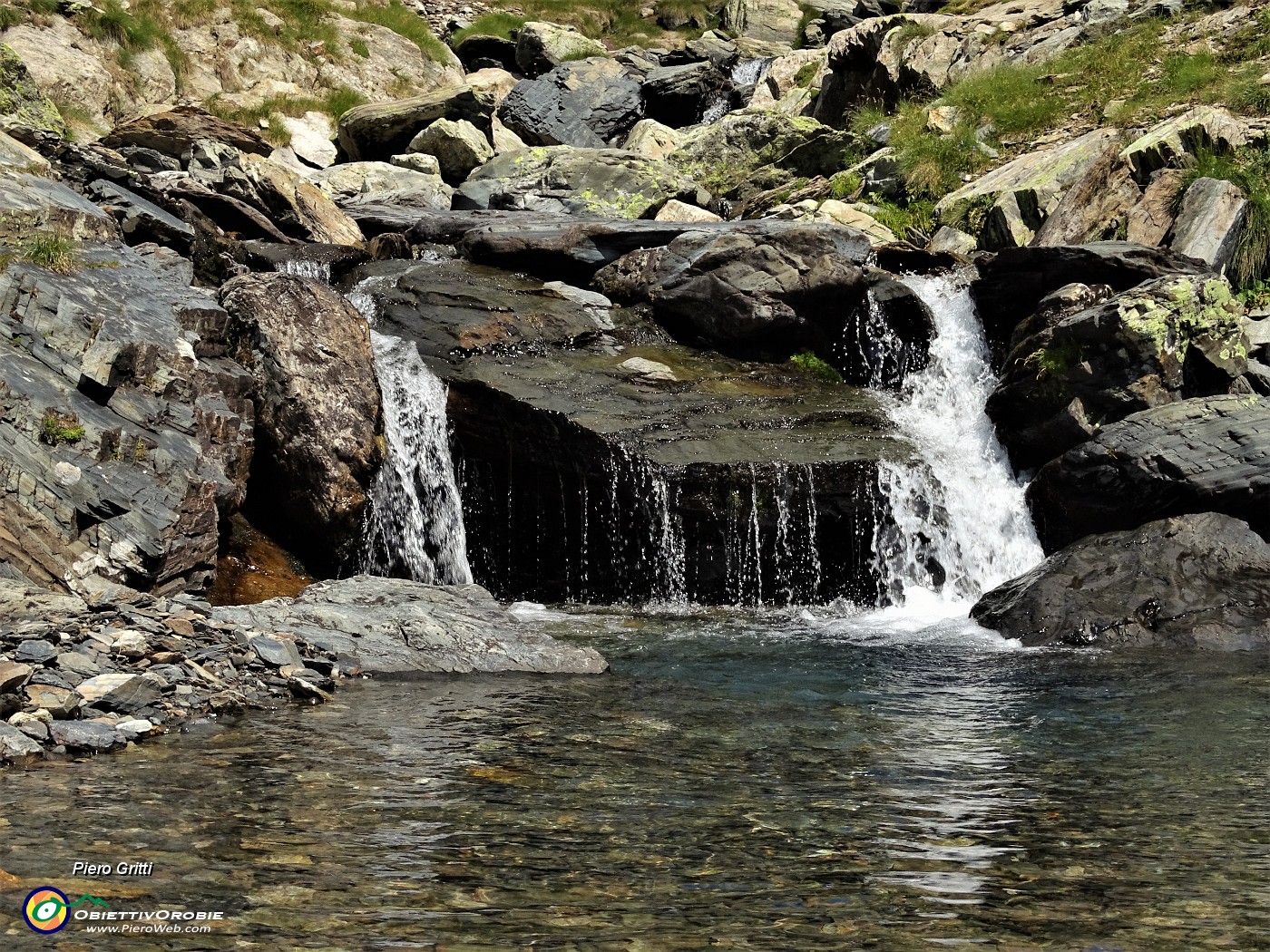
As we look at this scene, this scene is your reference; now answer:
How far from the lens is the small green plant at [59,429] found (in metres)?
10.2

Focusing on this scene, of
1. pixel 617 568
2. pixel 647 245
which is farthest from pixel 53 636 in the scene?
pixel 647 245

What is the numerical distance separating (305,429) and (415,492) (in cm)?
175

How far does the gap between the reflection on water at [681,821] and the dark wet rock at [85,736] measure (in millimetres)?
150

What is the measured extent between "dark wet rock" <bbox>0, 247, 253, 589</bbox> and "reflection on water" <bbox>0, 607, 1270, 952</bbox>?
11.7 feet

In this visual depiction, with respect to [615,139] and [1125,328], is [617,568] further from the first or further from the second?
[615,139]

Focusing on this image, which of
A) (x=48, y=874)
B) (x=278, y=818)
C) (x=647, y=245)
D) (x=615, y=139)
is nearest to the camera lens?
(x=48, y=874)

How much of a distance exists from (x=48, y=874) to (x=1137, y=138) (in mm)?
20947

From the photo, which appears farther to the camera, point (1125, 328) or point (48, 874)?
point (1125, 328)

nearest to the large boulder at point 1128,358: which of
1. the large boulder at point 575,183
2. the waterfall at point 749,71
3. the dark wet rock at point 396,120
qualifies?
the large boulder at point 575,183

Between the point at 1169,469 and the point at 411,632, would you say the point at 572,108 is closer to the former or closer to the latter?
the point at 1169,469

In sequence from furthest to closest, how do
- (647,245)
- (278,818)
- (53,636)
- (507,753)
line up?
(647,245) < (53,636) < (507,753) < (278,818)

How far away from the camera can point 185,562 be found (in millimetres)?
10625

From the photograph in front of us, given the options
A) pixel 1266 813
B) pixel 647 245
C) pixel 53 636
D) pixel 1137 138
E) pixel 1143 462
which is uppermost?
pixel 1137 138

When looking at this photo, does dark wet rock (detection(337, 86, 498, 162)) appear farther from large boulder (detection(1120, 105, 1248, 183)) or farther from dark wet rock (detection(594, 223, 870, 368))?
large boulder (detection(1120, 105, 1248, 183))
